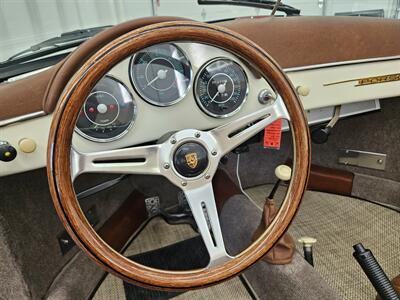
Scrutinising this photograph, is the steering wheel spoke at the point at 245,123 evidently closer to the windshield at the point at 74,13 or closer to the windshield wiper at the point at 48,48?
the windshield wiper at the point at 48,48

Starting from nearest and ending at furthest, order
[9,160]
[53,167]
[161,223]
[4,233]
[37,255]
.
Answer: [53,167] → [9,160] → [4,233] → [37,255] → [161,223]

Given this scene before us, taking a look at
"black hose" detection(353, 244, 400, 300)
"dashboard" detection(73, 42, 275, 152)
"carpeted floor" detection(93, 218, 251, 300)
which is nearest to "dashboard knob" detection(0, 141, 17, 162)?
"dashboard" detection(73, 42, 275, 152)

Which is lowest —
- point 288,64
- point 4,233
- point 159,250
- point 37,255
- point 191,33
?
point 159,250

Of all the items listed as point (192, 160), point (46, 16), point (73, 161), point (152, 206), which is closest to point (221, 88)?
point (192, 160)

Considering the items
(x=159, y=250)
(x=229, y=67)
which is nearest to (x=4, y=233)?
(x=159, y=250)

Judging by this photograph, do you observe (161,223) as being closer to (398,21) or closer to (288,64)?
(288,64)

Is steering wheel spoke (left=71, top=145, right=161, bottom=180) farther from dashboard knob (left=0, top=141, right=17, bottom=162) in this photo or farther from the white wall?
the white wall

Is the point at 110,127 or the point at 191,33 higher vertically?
the point at 191,33

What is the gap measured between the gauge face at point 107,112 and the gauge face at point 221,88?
0.63 ft

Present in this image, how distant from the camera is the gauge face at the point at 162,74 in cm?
81

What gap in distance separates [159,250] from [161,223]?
164 mm

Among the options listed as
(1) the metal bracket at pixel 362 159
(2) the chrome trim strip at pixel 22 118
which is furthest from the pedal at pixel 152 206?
(1) the metal bracket at pixel 362 159

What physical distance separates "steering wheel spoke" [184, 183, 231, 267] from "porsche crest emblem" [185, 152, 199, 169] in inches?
2.4

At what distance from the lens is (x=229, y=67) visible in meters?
0.89
